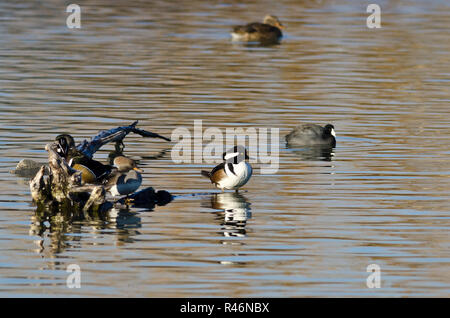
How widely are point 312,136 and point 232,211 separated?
5.58 m

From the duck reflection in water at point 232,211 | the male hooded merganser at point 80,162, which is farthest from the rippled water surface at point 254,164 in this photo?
the male hooded merganser at point 80,162

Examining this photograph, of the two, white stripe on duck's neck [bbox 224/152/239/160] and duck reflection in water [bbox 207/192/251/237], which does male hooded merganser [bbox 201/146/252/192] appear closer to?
white stripe on duck's neck [bbox 224/152/239/160]

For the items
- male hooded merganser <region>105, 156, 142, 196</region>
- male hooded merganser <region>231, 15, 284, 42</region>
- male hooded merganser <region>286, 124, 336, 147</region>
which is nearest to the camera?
male hooded merganser <region>105, 156, 142, 196</region>

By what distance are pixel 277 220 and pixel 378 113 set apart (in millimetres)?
10444

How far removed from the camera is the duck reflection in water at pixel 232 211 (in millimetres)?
13466

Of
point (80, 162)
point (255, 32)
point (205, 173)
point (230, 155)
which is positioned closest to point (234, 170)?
point (230, 155)

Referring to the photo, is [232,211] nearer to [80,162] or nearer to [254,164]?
[80,162]

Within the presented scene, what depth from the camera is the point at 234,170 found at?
50.0ft

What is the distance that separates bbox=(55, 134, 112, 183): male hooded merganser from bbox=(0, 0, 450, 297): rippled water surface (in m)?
0.82

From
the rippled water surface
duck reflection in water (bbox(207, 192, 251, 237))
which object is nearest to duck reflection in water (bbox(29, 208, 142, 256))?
the rippled water surface

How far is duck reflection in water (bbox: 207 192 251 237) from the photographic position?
44.2 ft

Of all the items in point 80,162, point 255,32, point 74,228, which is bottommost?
point 74,228

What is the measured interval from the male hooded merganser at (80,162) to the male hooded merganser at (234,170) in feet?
5.46
